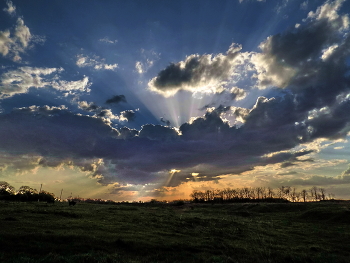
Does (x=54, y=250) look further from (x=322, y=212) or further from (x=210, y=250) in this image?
(x=322, y=212)

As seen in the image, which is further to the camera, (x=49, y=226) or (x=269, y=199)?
(x=269, y=199)

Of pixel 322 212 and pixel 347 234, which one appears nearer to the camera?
pixel 347 234

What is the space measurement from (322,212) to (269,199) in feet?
432

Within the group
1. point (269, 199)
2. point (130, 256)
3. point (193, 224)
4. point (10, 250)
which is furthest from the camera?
point (269, 199)

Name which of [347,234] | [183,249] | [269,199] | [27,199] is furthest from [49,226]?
[269,199]

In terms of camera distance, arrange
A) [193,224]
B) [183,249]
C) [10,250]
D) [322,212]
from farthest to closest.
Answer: [322,212]
[193,224]
[183,249]
[10,250]

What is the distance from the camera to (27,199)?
8938cm

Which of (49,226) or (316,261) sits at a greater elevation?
(49,226)

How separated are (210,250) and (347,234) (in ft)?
96.4

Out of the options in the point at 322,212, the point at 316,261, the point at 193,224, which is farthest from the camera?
the point at 322,212

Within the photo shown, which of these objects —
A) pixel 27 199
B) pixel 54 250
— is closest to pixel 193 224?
pixel 54 250

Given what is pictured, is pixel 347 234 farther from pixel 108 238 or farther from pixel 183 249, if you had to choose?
pixel 108 238

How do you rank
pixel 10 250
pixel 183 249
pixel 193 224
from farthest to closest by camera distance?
1. pixel 193 224
2. pixel 183 249
3. pixel 10 250

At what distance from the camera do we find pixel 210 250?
2416 cm
